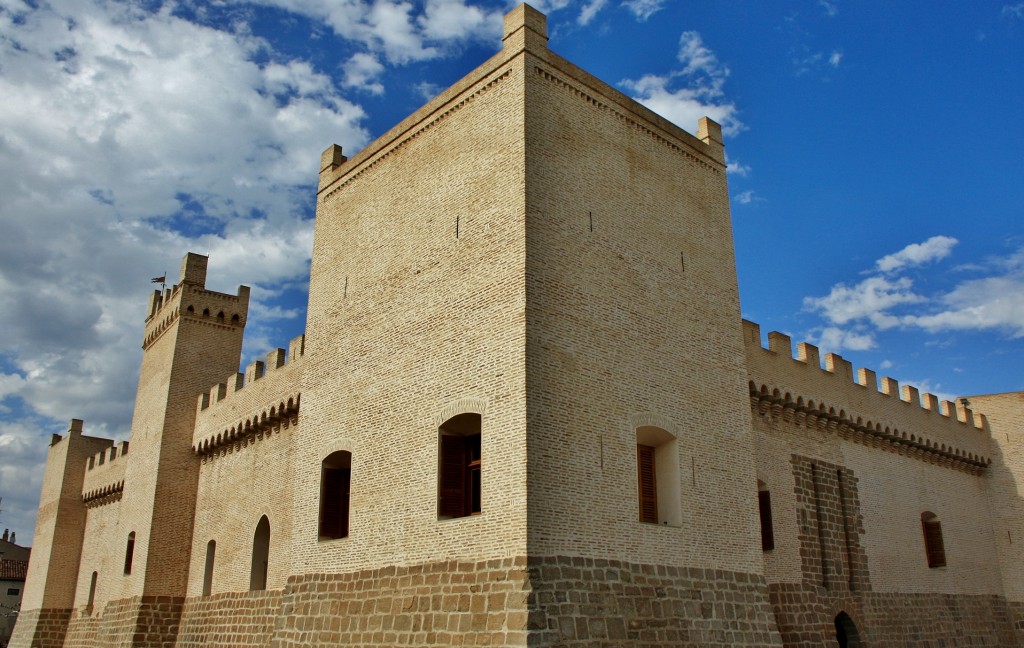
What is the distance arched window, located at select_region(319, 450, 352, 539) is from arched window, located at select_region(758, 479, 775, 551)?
7959 mm

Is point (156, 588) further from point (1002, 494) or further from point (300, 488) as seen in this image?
point (1002, 494)

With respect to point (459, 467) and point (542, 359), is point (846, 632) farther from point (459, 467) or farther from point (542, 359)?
point (542, 359)

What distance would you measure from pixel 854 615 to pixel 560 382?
33.4 feet

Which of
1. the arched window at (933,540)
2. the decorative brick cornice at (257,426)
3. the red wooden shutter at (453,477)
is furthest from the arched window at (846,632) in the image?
the decorative brick cornice at (257,426)

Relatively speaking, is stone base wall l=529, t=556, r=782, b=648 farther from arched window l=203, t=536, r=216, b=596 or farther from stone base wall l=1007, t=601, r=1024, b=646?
stone base wall l=1007, t=601, r=1024, b=646

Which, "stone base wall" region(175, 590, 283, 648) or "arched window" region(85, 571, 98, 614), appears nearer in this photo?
"stone base wall" region(175, 590, 283, 648)

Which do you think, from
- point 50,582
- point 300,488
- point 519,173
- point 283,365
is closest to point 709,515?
point 519,173

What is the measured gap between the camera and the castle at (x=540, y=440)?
12.6 meters

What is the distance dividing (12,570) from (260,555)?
123 feet

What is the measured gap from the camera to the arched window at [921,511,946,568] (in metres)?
22.3

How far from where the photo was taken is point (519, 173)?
13789 mm

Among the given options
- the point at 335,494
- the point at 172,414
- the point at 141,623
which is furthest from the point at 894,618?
the point at 172,414

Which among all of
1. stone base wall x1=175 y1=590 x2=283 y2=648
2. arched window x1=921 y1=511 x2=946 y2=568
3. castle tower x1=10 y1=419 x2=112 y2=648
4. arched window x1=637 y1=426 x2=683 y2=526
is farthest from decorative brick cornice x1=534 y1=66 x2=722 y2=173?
castle tower x1=10 y1=419 x2=112 y2=648

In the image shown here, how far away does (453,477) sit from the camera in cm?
1366
